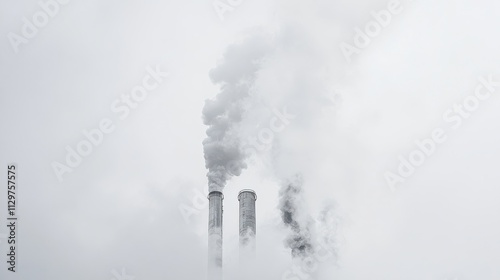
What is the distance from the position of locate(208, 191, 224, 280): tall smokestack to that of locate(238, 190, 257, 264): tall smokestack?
1.64 meters

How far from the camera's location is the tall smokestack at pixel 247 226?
41.3m

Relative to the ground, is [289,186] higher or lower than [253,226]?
higher

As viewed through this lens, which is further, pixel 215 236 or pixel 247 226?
pixel 247 226

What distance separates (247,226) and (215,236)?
8.27 feet

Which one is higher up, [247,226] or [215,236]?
[247,226]

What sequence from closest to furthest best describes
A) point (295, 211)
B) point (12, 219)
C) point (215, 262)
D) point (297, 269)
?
point (12, 219) → point (215, 262) → point (297, 269) → point (295, 211)

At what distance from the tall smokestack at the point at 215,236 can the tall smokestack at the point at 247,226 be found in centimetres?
164

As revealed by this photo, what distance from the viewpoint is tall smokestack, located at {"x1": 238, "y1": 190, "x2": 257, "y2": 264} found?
41.3 meters

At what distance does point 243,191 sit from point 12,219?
47.4 feet

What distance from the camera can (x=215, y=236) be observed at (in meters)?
40.2

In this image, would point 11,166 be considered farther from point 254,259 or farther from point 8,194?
point 254,259

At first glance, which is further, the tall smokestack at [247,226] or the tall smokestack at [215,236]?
the tall smokestack at [247,226]

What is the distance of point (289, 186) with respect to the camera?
47.9 metres

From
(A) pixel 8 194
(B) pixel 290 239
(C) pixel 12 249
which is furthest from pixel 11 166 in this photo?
(B) pixel 290 239
